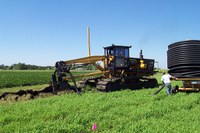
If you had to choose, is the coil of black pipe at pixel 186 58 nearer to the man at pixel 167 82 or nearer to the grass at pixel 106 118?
the man at pixel 167 82

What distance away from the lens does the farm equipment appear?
16.2 meters

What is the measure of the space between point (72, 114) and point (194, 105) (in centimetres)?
515

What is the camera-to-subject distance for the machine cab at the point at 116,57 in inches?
704

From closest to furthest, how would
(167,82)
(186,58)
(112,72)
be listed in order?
1. (186,58)
2. (167,82)
3. (112,72)

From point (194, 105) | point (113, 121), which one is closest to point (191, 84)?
point (194, 105)

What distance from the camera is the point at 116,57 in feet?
59.0

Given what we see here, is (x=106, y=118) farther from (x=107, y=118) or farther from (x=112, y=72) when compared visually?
(x=112, y=72)

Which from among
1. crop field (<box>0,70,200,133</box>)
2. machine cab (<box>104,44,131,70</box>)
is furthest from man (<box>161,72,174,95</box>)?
machine cab (<box>104,44,131,70</box>)

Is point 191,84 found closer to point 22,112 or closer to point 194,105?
point 194,105

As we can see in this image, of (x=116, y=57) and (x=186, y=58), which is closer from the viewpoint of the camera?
(x=186, y=58)

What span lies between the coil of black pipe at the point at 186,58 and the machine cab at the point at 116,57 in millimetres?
4682

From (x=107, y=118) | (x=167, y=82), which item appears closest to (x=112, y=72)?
(x=167, y=82)

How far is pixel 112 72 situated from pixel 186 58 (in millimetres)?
5850

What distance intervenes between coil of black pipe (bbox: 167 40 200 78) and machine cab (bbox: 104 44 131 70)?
468 cm
